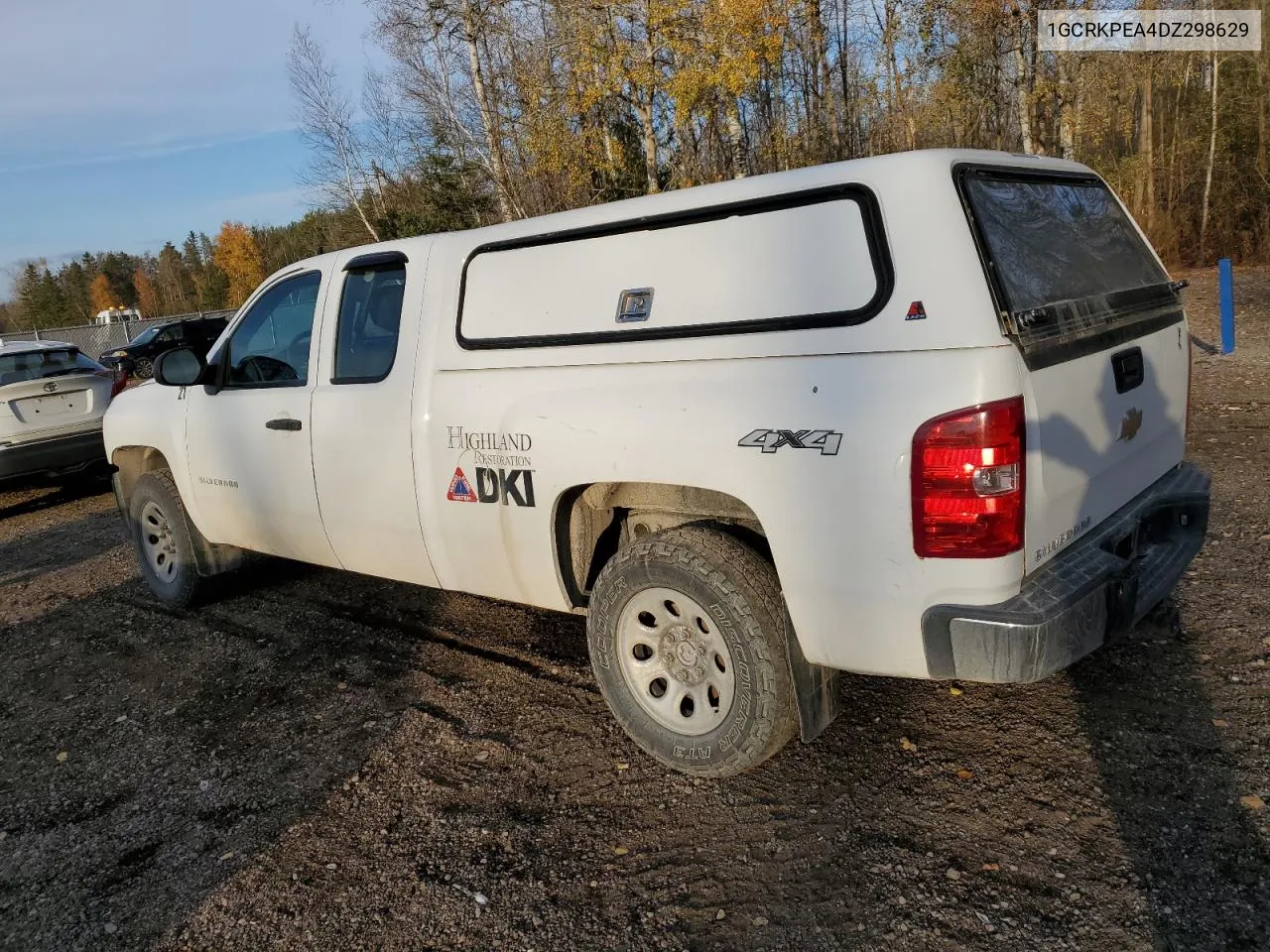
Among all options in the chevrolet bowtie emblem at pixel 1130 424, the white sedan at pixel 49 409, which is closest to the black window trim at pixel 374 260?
the chevrolet bowtie emblem at pixel 1130 424

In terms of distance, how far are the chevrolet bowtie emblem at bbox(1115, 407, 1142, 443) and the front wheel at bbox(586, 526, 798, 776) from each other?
1327mm

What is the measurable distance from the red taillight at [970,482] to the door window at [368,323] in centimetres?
247

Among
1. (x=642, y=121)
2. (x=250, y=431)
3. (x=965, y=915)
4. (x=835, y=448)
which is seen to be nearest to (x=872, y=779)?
(x=965, y=915)

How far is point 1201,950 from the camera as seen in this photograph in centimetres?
238

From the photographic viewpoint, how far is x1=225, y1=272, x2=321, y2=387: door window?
4645 mm

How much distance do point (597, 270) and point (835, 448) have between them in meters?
1.21

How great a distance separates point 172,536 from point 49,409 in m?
4.79

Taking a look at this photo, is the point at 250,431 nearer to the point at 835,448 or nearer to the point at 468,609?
the point at 468,609

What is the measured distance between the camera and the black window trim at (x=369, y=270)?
4094mm

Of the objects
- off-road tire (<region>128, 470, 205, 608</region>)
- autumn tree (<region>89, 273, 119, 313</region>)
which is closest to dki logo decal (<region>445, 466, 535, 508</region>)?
off-road tire (<region>128, 470, 205, 608</region>)

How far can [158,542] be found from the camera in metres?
5.98

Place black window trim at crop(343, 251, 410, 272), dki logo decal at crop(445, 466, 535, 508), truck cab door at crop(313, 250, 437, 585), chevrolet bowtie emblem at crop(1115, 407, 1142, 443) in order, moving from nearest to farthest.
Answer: chevrolet bowtie emblem at crop(1115, 407, 1142, 443), dki logo decal at crop(445, 466, 535, 508), truck cab door at crop(313, 250, 437, 585), black window trim at crop(343, 251, 410, 272)

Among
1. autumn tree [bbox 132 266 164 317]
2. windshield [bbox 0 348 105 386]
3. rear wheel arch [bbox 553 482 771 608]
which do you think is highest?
autumn tree [bbox 132 266 164 317]

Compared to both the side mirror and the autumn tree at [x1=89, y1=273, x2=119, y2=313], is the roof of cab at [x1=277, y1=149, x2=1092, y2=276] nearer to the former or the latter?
the side mirror
